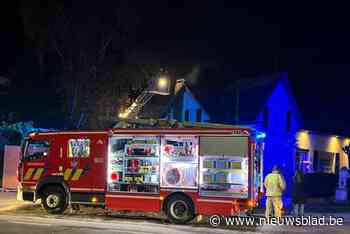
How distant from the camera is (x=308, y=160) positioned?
131 ft

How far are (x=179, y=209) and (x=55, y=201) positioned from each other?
12.8 feet

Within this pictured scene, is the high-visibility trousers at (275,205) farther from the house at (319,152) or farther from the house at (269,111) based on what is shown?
the house at (319,152)

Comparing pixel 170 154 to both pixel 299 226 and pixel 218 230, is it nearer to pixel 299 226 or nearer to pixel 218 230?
pixel 218 230

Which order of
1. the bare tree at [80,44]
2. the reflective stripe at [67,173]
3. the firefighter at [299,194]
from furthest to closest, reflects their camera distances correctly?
the bare tree at [80,44] < the firefighter at [299,194] < the reflective stripe at [67,173]

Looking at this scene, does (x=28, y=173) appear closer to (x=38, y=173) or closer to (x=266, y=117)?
(x=38, y=173)

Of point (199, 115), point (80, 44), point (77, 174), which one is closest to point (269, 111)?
point (199, 115)

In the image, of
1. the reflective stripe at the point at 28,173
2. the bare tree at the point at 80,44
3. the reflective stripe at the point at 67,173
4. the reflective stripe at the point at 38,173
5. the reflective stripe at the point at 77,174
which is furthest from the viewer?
the bare tree at the point at 80,44

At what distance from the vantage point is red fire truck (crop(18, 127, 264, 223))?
16.0 metres

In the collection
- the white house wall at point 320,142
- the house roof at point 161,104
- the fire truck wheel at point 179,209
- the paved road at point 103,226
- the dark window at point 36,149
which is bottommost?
the paved road at point 103,226

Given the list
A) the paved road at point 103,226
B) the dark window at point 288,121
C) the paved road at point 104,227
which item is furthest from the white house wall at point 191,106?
the paved road at point 104,227

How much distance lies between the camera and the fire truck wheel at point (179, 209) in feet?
53.7

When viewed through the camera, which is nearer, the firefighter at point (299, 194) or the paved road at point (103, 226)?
the paved road at point (103, 226)

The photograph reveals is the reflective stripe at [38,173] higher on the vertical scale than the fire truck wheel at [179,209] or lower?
higher

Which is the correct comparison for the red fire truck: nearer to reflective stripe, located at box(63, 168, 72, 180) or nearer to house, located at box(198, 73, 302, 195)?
reflective stripe, located at box(63, 168, 72, 180)
